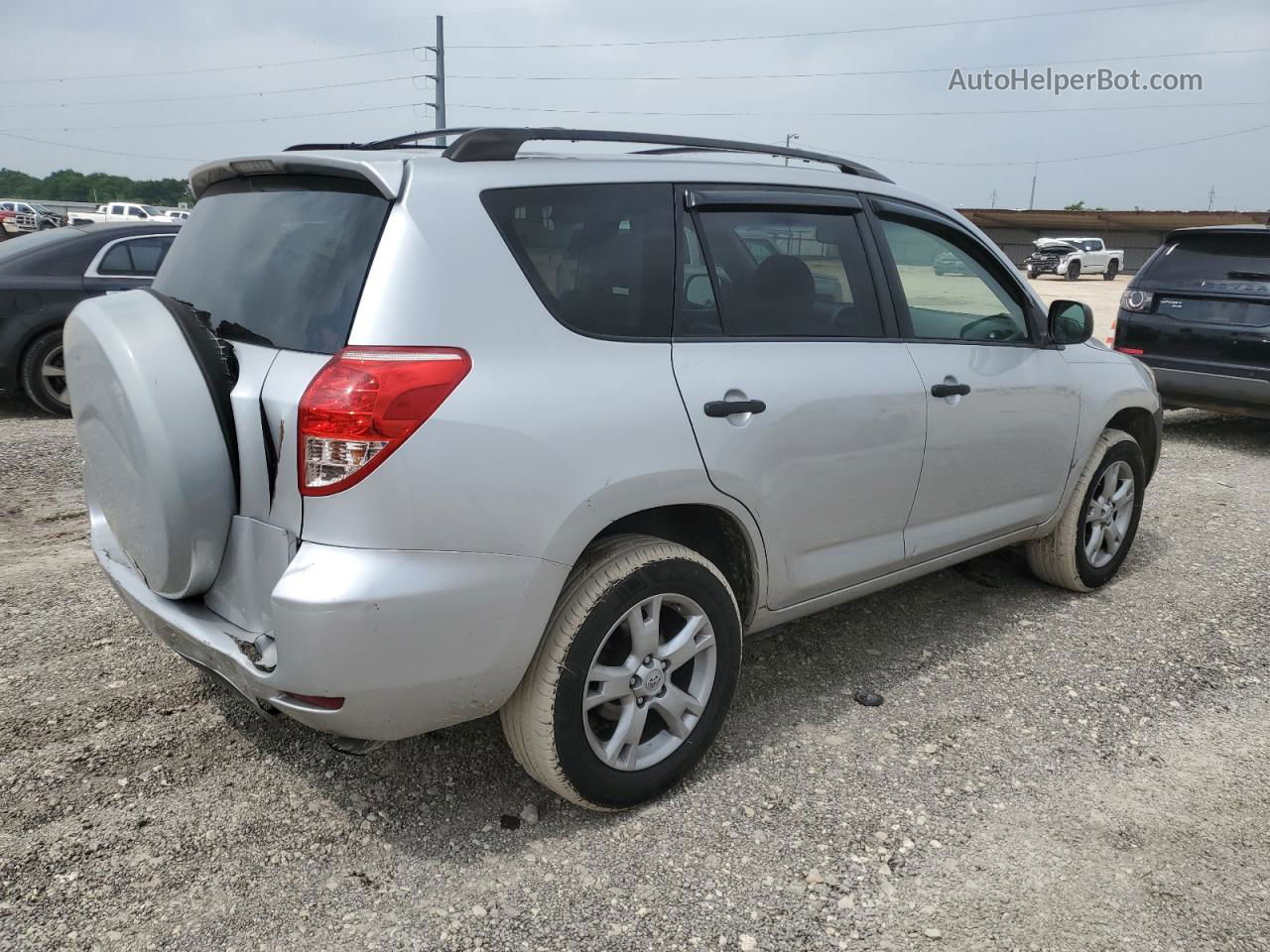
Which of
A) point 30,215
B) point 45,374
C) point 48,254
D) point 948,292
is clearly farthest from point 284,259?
point 30,215

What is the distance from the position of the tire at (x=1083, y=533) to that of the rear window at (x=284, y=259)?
10.9 ft

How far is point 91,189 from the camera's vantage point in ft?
402

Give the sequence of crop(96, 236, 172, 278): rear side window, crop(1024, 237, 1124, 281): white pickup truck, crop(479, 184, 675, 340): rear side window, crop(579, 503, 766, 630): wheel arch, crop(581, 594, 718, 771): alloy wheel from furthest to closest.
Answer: crop(1024, 237, 1124, 281): white pickup truck
crop(96, 236, 172, 278): rear side window
crop(579, 503, 766, 630): wheel arch
crop(581, 594, 718, 771): alloy wheel
crop(479, 184, 675, 340): rear side window

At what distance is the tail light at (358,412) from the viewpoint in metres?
2.20

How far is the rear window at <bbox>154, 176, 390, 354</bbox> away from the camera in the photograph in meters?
2.35

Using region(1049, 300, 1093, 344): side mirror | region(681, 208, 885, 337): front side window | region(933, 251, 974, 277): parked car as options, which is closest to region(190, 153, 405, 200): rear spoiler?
region(681, 208, 885, 337): front side window

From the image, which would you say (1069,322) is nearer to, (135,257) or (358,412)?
(358,412)

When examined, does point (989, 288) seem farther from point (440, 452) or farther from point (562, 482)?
point (440, 452)

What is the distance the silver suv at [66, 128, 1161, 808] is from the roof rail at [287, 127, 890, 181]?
0.01 meters

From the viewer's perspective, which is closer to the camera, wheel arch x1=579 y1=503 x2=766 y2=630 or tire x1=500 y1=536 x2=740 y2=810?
tire x1=500 y1=536 x2=740 y2=810

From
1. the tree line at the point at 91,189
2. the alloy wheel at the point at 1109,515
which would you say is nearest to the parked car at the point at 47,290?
the alloy wheel at the point at 1109,515

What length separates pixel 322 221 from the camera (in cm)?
248

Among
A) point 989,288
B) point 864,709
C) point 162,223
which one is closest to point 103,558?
point 864,709

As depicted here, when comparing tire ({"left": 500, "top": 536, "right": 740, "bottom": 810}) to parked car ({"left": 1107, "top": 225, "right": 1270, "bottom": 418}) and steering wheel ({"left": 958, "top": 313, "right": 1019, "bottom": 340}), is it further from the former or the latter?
parked car ({"left": 1107, "top": 225, "right": 1270, "bottom": 418})
